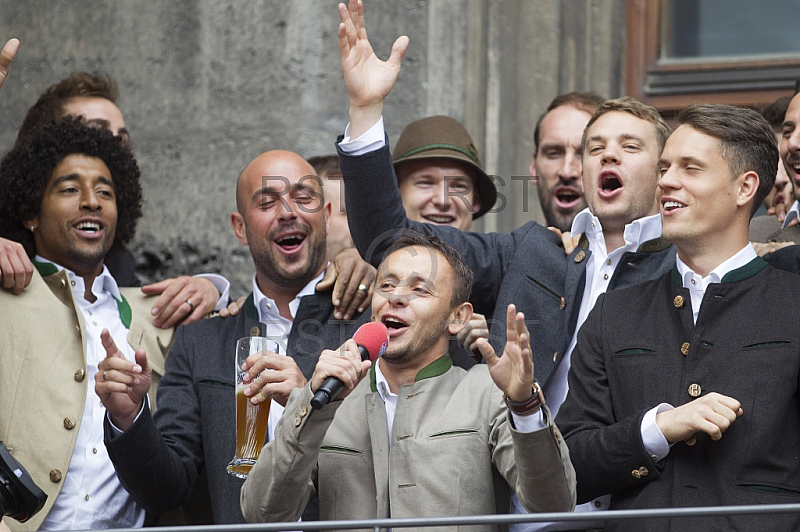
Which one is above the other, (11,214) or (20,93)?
(20,93)

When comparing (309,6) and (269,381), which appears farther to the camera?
Answer: (309,6)

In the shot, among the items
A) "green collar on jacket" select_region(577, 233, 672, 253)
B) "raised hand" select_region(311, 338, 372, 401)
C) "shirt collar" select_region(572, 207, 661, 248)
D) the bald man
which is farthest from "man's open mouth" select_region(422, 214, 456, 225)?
"raised hand" select_region(311, 338, 372, 401)

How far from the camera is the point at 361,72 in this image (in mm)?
4105

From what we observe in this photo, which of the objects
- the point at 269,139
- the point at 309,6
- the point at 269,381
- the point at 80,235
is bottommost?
the point at 269,381

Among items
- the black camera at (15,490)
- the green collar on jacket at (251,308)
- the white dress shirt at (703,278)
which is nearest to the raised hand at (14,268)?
the green collar on jacket at (251,308)

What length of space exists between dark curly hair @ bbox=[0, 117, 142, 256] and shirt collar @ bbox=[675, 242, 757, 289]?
91.3 inches

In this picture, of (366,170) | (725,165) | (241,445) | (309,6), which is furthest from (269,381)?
(309,6)

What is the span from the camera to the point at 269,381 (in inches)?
150

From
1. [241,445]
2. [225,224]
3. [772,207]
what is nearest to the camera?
[241,445]

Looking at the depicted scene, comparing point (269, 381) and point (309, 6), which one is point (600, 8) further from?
point (269, 381)

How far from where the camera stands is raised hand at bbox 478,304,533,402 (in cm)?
331

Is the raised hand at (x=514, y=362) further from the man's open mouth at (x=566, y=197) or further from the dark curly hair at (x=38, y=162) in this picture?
the dark curly hair at (x=38, y=162)

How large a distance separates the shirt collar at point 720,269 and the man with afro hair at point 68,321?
1613 mm

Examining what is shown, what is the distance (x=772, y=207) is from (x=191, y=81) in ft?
8.51
